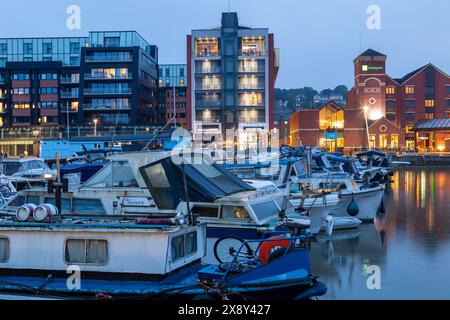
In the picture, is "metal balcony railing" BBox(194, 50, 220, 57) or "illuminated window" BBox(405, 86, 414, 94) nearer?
"metal balcony railing" BBox(194, 50, 220, 57)

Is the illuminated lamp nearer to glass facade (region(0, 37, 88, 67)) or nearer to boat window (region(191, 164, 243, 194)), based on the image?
glass facade (region(0, 37, 88, 67))

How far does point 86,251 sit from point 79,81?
252ft

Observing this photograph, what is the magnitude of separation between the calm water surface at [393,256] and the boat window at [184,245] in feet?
15.6

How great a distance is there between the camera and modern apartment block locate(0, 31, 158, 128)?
81.5m

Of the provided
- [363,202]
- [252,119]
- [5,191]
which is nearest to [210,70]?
[252,119]

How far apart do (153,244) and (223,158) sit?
2438 cm

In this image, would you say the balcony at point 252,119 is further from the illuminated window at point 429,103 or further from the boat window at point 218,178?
the boat window at point 218,178

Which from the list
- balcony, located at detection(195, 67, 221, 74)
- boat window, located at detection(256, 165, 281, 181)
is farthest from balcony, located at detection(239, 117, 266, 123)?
boat window, located at detection(256, 165, 281, 181)

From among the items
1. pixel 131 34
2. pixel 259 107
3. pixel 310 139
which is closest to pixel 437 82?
pixel 310 139

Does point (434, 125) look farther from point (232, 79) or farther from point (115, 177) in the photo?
point (115, 177)

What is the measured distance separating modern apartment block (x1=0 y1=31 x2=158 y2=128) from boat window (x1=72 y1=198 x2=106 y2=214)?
63409 millimetres

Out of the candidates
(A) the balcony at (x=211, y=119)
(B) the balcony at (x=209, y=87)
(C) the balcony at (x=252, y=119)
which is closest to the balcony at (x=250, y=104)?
(C) the balcony at (x=252, y=119)

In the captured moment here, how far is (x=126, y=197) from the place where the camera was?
1625 cm

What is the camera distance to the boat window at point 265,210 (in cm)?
1530
